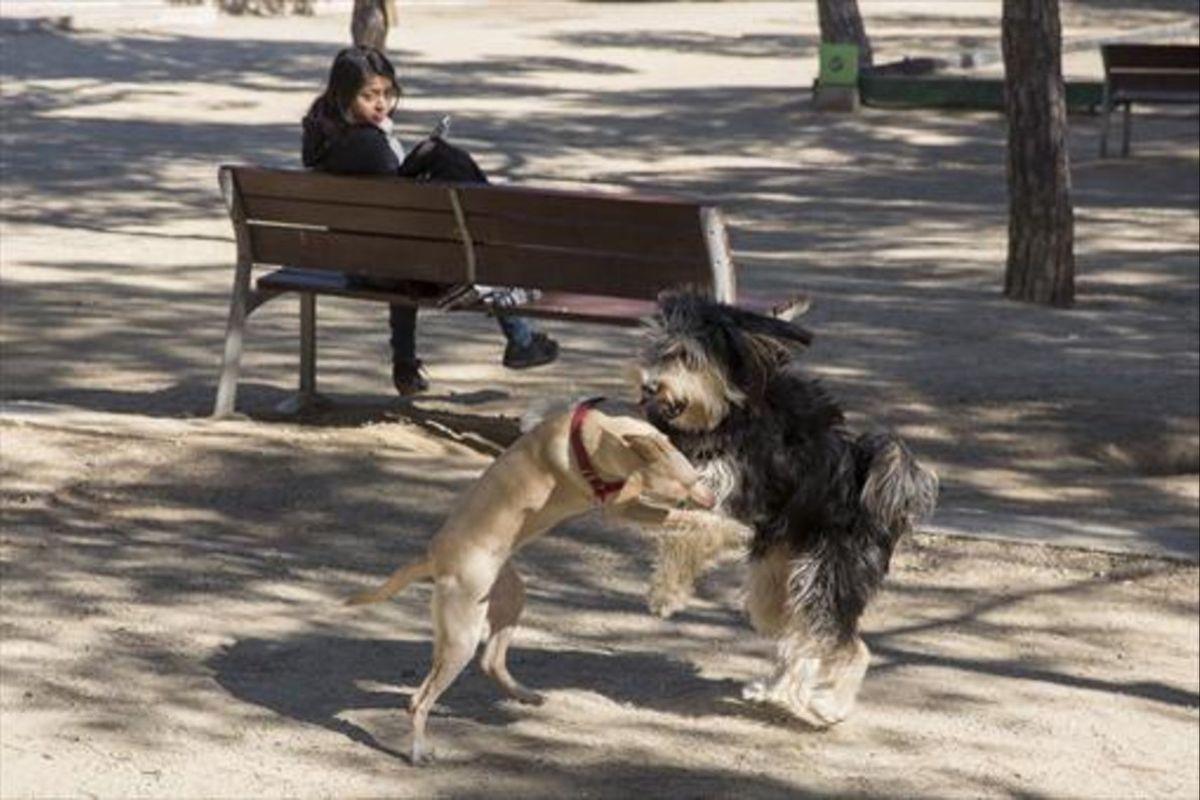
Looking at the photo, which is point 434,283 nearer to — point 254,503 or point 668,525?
point 254,503

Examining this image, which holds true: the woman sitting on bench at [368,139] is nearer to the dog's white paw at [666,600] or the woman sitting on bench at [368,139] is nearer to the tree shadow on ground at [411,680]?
the tree shadow on ground at [411,680]

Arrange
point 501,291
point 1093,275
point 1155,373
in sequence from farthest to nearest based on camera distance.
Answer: point 1093,275, point 1155,373, point 501,291

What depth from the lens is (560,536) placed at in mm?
8484

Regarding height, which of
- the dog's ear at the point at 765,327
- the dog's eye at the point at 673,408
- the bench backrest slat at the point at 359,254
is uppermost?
the dog's ear at the point at 765,327

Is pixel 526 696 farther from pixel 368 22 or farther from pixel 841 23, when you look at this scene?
pixel 841 23

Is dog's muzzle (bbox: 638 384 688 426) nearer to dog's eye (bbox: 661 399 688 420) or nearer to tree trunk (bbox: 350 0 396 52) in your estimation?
dog's eye (bbox: 661 399 688 420)

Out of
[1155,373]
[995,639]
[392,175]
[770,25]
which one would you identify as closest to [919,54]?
[770,25]

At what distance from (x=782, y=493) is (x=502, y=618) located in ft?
2.37

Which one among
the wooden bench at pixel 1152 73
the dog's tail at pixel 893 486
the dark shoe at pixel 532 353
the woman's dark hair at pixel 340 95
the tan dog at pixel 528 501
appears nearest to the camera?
the tan dog at pixel 528 501

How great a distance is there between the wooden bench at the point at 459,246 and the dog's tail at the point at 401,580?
3.12 m

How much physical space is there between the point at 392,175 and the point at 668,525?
416cm

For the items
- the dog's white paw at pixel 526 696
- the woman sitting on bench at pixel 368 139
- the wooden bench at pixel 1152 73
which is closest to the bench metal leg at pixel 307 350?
the woman sitting on bench at pixel 368 139

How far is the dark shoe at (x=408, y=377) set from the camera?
10.5m

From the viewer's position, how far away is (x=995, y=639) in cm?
766
